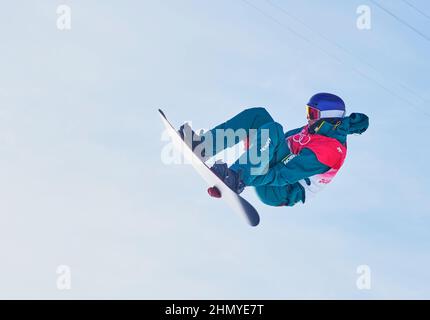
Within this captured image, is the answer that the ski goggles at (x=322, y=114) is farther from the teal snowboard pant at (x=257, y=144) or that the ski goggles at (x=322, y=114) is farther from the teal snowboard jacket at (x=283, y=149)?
the teal snowboard pant at (x=257, y=144)

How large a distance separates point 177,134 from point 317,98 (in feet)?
6.67

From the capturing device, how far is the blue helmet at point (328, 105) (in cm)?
1200

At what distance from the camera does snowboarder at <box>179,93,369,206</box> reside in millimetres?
11328

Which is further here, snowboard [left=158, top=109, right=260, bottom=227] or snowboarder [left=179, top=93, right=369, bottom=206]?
snowboarder [left=179, top=93, right=369, bottom=206]

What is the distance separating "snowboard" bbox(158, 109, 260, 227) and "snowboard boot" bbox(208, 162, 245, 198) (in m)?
0.07

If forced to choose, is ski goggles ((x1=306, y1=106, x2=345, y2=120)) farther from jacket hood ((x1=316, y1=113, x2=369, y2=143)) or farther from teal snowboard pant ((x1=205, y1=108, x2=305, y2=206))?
teal snowboard pant ((x1=205, y1=108, x2=305, y2=206))

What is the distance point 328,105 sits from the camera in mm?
12008

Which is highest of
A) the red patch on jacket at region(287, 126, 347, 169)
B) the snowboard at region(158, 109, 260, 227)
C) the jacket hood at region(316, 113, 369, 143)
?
the jacket hood at region(316, 113, 369, 143)

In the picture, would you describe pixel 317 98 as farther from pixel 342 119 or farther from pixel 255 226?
pixel 255 226

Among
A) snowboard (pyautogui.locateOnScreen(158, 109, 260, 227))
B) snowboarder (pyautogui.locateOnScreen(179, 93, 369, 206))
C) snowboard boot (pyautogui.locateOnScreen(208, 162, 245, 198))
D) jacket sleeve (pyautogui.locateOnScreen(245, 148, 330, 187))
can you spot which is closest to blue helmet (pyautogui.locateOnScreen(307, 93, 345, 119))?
snowboarder (pyautogui.locateOnScreen(179, 93, 369, 206))

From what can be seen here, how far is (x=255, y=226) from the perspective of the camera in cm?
1063

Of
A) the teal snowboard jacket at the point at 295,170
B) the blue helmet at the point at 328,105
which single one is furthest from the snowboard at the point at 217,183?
the blue helmet at the point at 328,105

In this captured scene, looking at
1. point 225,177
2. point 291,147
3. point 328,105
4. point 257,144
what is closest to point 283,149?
point 291,147

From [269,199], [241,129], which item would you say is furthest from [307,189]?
[241,129]
